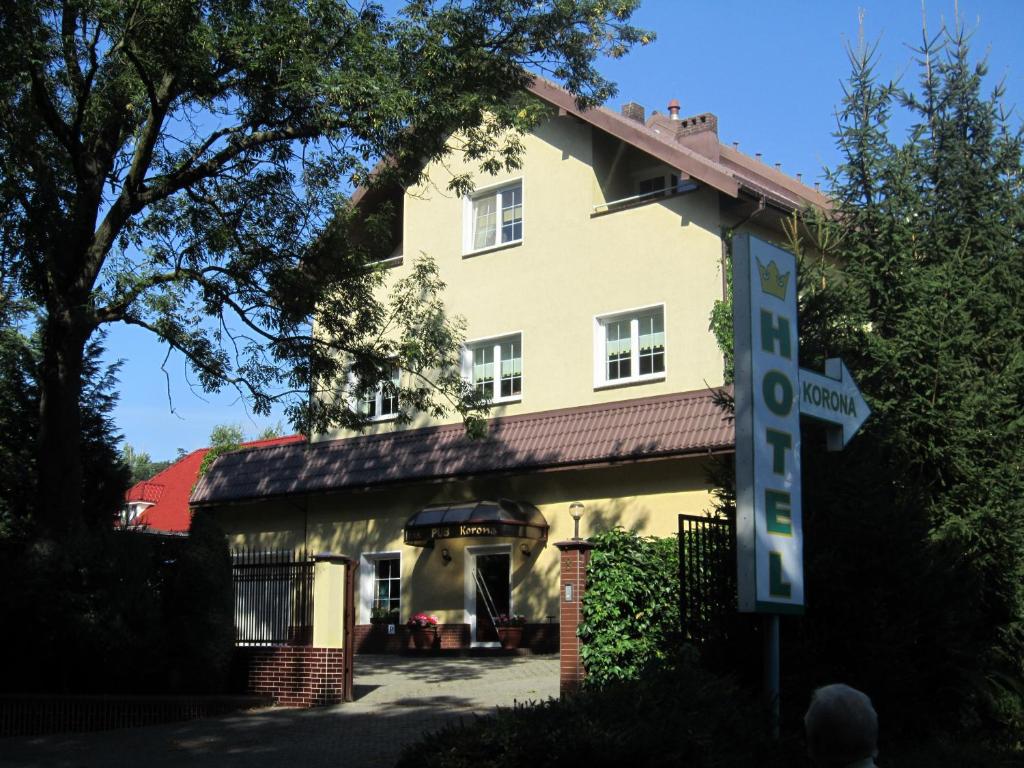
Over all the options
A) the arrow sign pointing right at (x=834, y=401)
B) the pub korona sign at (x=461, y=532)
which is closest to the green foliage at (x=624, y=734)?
the arrow sign pointing right at (x=834, y=401)

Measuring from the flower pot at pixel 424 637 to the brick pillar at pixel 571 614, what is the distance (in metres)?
8.97

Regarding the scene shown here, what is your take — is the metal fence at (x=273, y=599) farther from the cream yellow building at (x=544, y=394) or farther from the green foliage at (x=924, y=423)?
the green foliage at (x=924, y=423)

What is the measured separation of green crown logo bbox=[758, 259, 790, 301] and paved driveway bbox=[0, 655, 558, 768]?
14.9 ft

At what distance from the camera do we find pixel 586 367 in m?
22.9

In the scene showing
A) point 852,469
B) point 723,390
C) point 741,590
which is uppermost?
point 723,390

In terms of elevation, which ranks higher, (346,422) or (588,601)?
(346,422)

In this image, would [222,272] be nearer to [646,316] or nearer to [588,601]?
[588,601]

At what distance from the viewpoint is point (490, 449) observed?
23062 mm

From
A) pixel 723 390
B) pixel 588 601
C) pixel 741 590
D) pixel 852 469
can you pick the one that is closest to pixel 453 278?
pixel 588 601

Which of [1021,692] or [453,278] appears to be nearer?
[1021,692]

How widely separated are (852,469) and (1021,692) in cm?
317

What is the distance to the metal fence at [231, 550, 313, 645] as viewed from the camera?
51.3ft

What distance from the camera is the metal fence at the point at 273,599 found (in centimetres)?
1565

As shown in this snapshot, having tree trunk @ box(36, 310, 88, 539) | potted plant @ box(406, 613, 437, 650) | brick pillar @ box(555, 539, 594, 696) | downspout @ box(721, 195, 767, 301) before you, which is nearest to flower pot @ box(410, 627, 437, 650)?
potted plant @ box(406, 613, 437, 650)
